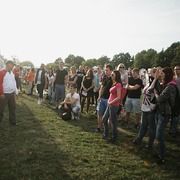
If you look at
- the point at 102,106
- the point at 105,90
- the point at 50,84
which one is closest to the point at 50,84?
the point at 50,84

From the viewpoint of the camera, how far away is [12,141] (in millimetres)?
6160

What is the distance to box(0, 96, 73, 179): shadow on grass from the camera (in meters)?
4.39

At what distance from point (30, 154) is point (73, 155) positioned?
98 centimetres

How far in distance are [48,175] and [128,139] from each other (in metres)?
3.19

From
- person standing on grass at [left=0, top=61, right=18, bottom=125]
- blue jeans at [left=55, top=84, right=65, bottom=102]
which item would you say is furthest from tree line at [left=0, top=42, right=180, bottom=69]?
person standing on grass at [left=0, top=61, right=18, bottom=125]

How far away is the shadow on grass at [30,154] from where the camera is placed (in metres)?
4.39

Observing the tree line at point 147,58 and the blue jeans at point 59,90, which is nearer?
the blue jeans at point 59,90

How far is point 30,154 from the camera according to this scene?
5.30 metres

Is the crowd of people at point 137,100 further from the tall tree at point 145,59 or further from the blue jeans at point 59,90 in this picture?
the tall tree at point 145,59

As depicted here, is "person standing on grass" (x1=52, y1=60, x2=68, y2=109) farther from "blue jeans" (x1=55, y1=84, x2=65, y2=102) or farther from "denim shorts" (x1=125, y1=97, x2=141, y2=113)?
"denim shorts" (x1=125, y1=97, x2=141, y2=113)

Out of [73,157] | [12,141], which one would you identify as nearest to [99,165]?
[73,157]

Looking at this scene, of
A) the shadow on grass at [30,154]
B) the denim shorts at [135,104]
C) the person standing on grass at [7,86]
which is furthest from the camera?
the denim shorts at [135,104]

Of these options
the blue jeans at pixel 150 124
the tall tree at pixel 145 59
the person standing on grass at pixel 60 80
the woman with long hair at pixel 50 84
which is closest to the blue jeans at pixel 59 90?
the person standing on grass at pixel 60 80

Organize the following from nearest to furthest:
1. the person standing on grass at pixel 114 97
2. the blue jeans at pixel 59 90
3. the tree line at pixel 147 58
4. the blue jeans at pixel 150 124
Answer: the blue jeans at pixel 150 124 → the person standing on grass at pixel 114 97 → the blue jeans at pixel 59 90 → the tree line at pixel 147 58
